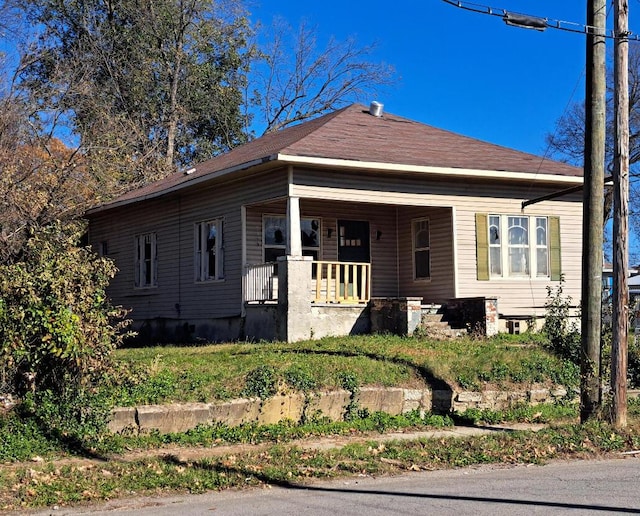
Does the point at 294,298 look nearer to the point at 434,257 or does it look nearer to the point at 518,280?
the point at 434,257

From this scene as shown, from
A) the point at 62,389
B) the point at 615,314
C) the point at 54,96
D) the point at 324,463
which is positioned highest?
the point at 54,96

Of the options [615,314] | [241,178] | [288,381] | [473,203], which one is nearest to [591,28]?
[615,314]

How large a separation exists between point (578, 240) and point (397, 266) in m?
4.54

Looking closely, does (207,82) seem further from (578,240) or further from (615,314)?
(615,314)

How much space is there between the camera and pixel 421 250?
810 inches

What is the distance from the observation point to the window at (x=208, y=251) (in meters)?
20.2

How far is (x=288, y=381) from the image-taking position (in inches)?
471

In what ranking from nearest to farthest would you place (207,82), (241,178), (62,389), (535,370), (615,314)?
(62,389) → (615,314) → (535,370) → (241,178) → (207,82)

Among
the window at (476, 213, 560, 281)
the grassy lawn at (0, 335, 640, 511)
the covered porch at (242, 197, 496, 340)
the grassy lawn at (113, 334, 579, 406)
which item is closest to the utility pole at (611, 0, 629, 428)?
the grassy lawn at (0, 335, 640, 511)

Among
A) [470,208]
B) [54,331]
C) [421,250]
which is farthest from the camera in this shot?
[421,250]

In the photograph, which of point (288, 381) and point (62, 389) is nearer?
point (62, 389)

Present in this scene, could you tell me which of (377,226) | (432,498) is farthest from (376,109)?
(432,498)

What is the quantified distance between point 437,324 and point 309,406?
649 cm

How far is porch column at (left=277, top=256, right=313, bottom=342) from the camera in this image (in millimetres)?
16828
